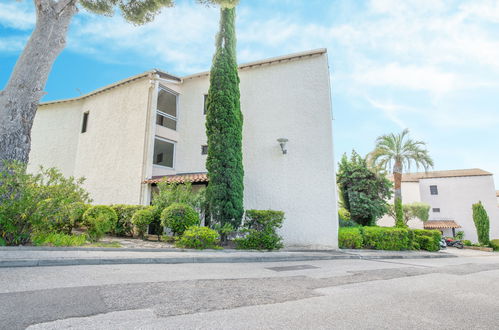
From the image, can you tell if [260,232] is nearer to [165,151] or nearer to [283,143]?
[283,143]

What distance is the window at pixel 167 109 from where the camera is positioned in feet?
51.8

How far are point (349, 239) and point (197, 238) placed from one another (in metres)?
7.19

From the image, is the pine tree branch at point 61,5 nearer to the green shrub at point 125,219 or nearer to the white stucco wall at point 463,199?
the green shrub at point 125,219

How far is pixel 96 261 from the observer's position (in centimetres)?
554

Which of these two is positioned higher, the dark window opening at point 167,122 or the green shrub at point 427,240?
the dark window opening at point 167,122

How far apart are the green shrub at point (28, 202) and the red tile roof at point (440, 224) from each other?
37.0m

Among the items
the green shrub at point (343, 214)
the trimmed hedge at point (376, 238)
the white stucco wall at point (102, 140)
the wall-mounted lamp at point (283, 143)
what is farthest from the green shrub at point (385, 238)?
the white stucco wall at point (102, 140)

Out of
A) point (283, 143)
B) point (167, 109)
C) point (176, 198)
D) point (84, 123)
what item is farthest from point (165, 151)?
point (283, 143)

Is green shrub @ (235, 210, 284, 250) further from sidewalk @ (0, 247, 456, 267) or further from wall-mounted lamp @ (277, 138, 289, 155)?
wall-mounted lamp @ (277, 138, 289, 155)

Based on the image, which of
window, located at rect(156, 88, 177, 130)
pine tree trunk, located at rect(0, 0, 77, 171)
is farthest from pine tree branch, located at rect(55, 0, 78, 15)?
window, located at rect(156, 88, 177, 130)

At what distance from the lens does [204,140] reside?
49.1 ft

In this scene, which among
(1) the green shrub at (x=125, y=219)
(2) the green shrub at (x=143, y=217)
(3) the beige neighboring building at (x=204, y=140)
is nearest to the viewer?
(2) the green shrub at (x=143, y=217)

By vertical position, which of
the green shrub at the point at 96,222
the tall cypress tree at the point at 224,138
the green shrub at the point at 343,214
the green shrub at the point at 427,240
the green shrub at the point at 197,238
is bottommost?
the green shrub at the point at 427,240

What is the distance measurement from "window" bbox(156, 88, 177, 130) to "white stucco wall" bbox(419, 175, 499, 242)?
33.4 meters
